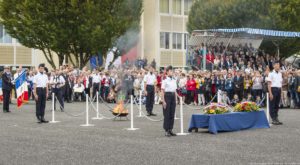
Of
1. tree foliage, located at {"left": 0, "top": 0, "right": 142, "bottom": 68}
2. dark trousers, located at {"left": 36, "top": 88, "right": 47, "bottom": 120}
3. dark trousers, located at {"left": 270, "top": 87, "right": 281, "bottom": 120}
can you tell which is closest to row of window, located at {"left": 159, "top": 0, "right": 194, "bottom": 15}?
tree foliage, located at {"left": 0, "top": 0, "right": 142, "bottom": 68}

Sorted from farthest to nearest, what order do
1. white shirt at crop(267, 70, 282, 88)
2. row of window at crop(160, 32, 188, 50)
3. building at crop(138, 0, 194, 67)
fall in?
row of window at crop(160, 32, 188, 50)
building at crop(138, 0, 194, 67)
white shirt at crop(267, 70, 282, 88)

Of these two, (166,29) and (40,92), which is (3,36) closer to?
(166,29)

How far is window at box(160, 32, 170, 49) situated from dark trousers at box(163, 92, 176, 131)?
4427 cm

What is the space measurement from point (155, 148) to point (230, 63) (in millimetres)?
22539

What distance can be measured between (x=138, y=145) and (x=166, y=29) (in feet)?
156

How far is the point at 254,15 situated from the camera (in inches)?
1893

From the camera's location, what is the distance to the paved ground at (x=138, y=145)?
11.7 m

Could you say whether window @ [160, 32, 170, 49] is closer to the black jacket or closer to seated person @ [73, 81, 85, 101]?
seated person @ [73, 81, 85, 101]

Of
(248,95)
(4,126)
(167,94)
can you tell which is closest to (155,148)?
(167,94)

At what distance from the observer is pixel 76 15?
1705 inches

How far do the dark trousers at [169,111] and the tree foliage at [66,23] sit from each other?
26.6m

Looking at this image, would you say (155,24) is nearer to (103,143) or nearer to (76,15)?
(76,15)

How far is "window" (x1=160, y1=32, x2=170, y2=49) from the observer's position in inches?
2385

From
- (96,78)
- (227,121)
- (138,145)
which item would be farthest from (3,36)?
(138,145)
